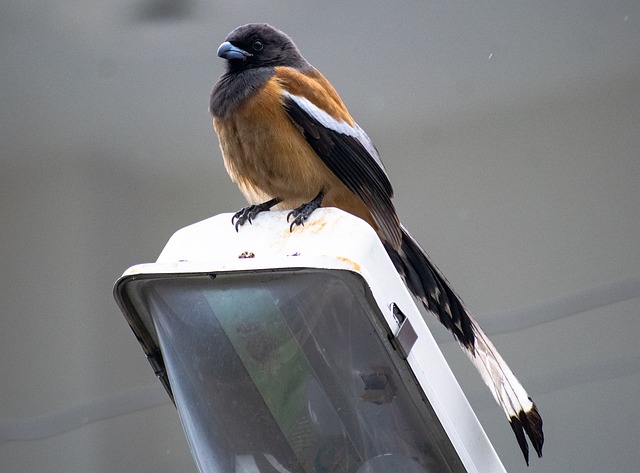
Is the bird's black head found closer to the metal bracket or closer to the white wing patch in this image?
the white wing patch

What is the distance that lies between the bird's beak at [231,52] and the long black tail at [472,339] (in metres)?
0.75

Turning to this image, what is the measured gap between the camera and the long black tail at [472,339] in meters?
1.54

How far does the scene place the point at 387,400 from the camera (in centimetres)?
117

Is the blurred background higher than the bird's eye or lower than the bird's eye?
lower

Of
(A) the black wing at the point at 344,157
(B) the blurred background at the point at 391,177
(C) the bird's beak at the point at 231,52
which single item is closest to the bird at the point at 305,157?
(A) the black wing at the point at 344,157

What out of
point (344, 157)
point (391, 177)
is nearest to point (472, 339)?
point (344, 157)

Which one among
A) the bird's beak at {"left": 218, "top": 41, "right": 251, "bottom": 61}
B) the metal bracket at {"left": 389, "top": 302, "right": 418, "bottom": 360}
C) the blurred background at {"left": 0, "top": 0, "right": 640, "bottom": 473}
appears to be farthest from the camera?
the blurred background at {"left": 0, "top": 0, "right": 640, "bottom": 473}

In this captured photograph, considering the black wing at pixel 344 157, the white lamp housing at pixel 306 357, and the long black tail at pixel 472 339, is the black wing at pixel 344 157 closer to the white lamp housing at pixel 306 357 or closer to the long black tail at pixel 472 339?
the long black tail at pixel 472 339

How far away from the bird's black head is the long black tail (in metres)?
0.73

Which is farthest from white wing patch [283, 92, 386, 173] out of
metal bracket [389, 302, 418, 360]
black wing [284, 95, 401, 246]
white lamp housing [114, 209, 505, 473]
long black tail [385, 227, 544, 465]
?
metal bracket [389, 302, 418, 360]

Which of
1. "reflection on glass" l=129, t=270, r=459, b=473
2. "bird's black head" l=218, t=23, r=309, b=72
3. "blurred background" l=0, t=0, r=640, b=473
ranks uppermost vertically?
"bird's black head" l=218, t=23, r=309, b=72

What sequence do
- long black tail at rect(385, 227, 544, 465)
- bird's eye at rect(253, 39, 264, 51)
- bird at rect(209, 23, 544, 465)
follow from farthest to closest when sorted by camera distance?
bird's eye at rect(253, 39, 264, 51) < bird at rect(209, 23, 544, 465) < long black tail at rect(385, 227, 544, 465)

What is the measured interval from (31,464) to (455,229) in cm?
215

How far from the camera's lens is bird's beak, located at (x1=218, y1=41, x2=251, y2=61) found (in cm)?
256
